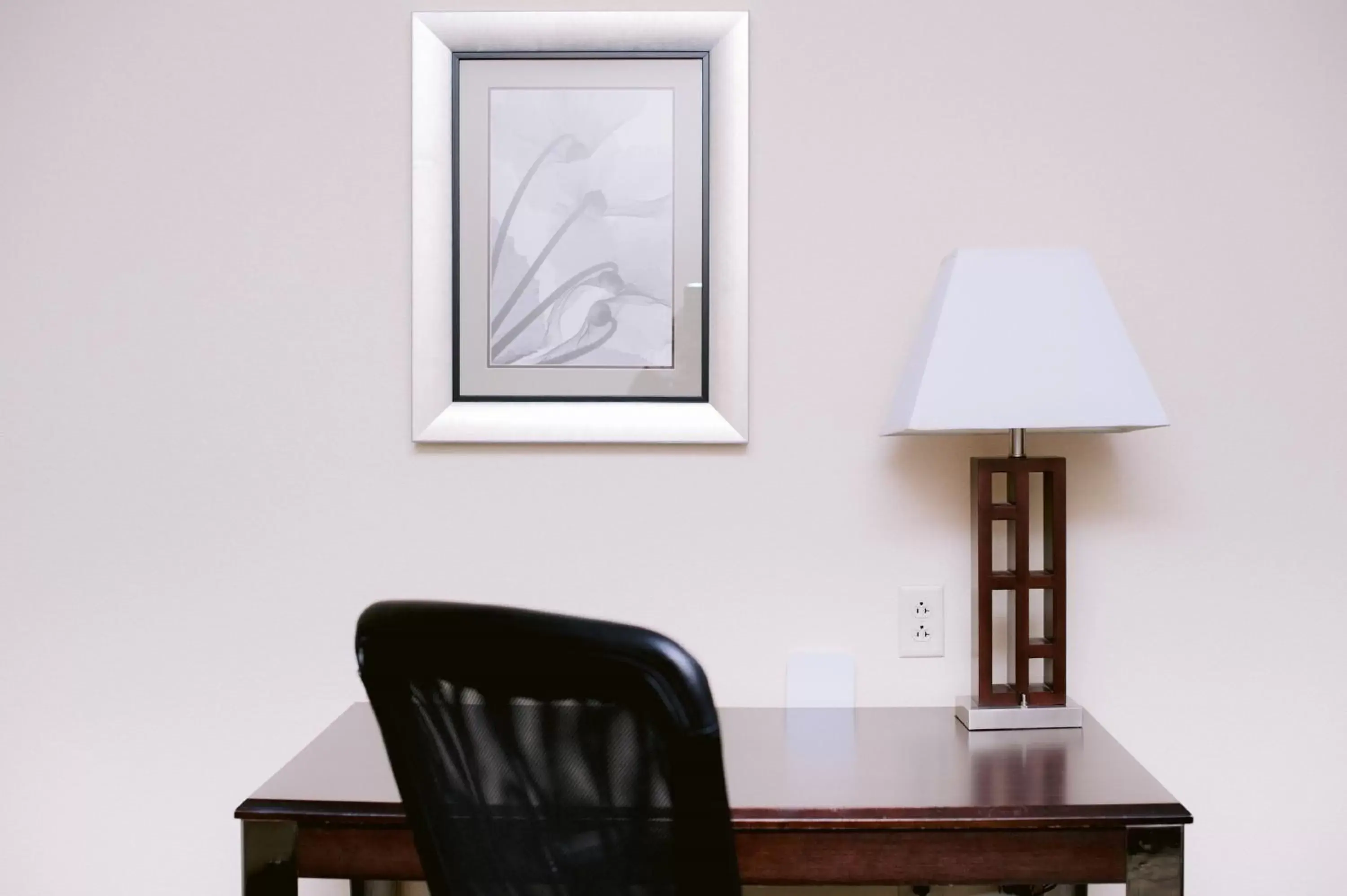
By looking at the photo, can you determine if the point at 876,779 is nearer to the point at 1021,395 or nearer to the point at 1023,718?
the point at 1023,718

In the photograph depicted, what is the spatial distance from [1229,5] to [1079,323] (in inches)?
27.3

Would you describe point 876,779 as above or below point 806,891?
above

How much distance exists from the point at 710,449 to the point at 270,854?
33.0 inches

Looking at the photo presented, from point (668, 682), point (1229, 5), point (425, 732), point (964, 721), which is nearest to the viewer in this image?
point (668, 682)

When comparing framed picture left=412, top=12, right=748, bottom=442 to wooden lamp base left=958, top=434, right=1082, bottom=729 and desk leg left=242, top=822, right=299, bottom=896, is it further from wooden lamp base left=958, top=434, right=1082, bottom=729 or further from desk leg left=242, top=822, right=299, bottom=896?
desk leg left=242, top=822, right=299, bottom=896

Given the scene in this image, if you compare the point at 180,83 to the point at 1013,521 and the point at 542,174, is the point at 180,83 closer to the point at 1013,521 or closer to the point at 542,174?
the point at 542,174

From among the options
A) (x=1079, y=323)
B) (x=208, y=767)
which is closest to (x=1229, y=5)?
(x=1079, y=323)

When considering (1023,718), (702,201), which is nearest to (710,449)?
(702,201)

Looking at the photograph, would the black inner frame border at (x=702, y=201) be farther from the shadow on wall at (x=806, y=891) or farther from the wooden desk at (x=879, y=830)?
the shadow on wall at (x=806, y=891)

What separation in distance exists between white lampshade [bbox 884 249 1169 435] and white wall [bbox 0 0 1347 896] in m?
0.22

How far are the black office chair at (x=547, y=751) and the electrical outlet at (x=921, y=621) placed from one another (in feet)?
2.72

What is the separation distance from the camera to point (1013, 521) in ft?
4.62

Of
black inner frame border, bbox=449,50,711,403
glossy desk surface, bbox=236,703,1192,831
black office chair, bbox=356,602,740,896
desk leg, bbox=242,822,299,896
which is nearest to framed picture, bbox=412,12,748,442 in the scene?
black inner frame border, bbox=449,50,711,403

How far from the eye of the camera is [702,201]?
1498 mm
